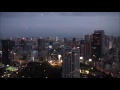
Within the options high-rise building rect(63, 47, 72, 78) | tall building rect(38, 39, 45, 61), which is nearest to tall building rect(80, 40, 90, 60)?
high-rise building rect(63, 47, 72, 78)

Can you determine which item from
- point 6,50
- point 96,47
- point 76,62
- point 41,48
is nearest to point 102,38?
point 96,47

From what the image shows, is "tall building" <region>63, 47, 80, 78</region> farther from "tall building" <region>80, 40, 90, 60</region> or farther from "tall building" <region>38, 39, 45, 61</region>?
"tall building" <region>38, 39, 45, 61</region>

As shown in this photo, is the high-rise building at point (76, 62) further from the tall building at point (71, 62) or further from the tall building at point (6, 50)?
the tall building at point (6, 50)

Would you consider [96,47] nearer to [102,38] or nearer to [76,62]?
[102,38]

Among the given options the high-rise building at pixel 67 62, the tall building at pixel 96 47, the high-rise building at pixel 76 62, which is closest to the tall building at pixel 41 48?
the high-rise building at pixel 67 62

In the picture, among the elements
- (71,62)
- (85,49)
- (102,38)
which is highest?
(102,38)
